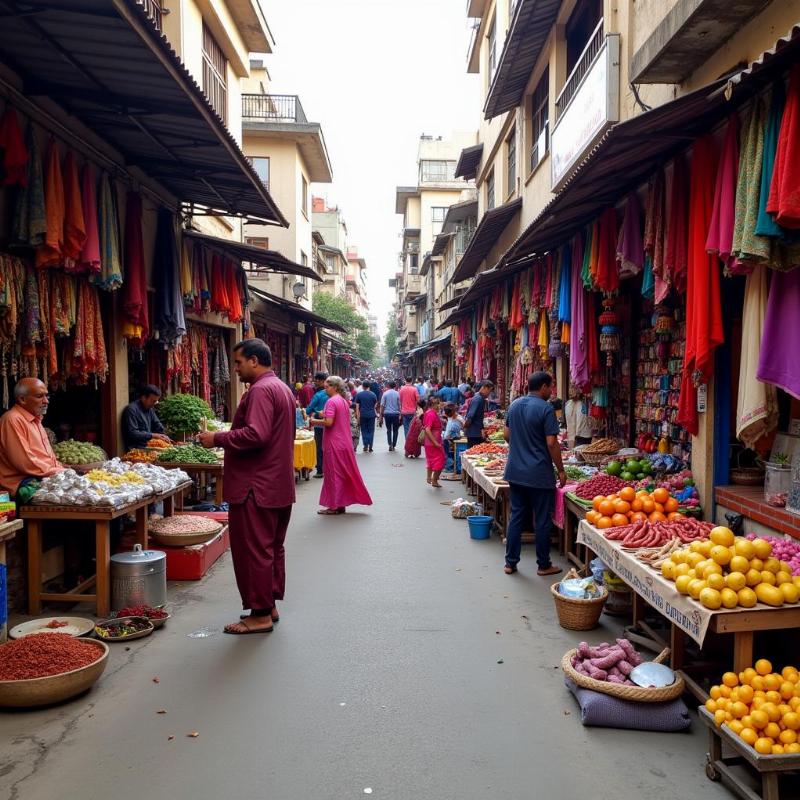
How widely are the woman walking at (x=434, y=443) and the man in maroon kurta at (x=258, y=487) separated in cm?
710

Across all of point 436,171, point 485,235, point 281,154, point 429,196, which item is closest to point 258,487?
point 485,235

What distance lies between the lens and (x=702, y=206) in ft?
16.9

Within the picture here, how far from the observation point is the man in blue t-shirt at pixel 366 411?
17.8 m

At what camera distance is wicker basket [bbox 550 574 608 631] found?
17.6 ft

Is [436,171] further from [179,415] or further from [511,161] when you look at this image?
[179,415]

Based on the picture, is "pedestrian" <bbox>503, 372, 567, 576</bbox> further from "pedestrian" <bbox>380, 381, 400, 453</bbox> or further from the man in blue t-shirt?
"pedestrian" <bbox>380, 381, 400, 453</bbox>

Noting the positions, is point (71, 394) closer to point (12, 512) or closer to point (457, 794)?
point (12, 512)

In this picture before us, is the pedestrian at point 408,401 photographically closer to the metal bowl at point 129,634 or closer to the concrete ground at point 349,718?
the concrete ground at point 349,718

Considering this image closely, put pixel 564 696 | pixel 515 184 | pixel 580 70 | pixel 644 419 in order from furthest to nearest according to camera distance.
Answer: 1. pixel 515 184
2. pixel 580 70
3. pixel 644 419
4. pixel 564 696

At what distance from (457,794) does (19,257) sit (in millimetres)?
5467

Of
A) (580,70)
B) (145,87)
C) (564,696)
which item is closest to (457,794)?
(564,696)

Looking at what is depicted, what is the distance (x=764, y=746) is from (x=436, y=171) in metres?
48.0

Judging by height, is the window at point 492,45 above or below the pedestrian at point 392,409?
above

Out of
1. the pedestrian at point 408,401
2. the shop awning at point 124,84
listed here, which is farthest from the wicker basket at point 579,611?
the pedestrian at point 408,401
